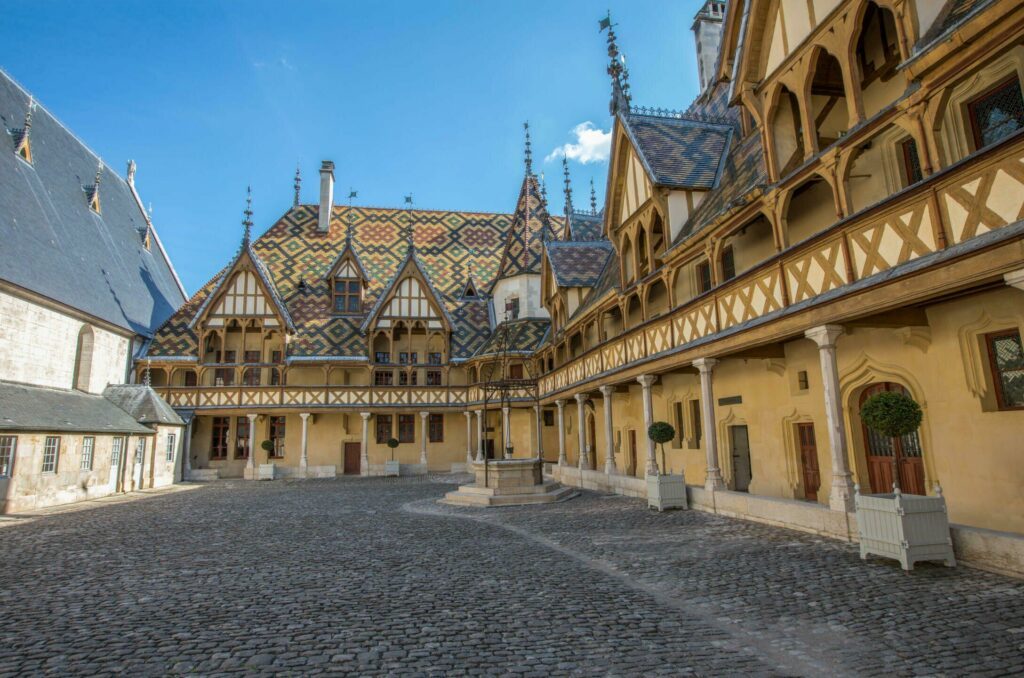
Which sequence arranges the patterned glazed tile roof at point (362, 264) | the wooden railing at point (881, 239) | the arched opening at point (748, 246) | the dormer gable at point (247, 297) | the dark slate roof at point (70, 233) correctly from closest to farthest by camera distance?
the wooden railing at point (881, 239)
the arched opening at point (748, 246)
the dark slate roof at point (70, 233)
the dormer gable at point (247, 297)
the patterned glazed tile roof at point (362, 264)

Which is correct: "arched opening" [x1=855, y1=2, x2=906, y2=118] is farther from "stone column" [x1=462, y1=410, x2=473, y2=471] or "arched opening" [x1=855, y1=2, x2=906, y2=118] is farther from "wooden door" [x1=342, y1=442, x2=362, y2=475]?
"wooden door" [x1=342, y1=442, x2=362, y2=475]

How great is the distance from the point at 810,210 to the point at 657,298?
659 cm

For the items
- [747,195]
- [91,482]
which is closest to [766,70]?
[747,195]

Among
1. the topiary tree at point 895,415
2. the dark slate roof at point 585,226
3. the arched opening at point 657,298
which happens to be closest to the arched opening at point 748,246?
the arched opening at point 657,298

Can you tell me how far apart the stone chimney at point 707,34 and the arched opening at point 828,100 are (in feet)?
42.8

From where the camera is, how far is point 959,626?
185 inches

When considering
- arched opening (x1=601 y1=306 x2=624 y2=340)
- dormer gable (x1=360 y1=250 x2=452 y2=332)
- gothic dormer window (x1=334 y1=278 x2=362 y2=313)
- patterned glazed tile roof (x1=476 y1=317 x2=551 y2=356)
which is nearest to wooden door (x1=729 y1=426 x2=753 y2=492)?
arched opening (x1=601 y1=306 x2=624 y2=340)

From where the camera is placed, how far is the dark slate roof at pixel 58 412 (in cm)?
1641

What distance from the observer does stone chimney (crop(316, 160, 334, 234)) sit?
122ft

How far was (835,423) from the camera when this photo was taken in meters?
8.45

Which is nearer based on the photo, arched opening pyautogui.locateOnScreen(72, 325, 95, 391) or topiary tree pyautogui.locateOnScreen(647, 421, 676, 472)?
topiary tree pyautogui.locateOnScreen(647, 421, 676, 472)

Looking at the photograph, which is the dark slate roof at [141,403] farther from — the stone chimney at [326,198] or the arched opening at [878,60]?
the arched opening at [878,60]

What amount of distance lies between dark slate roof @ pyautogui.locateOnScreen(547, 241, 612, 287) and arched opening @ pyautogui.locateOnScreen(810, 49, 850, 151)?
39.8 feet

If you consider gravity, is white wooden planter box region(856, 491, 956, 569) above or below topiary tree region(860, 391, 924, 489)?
below
